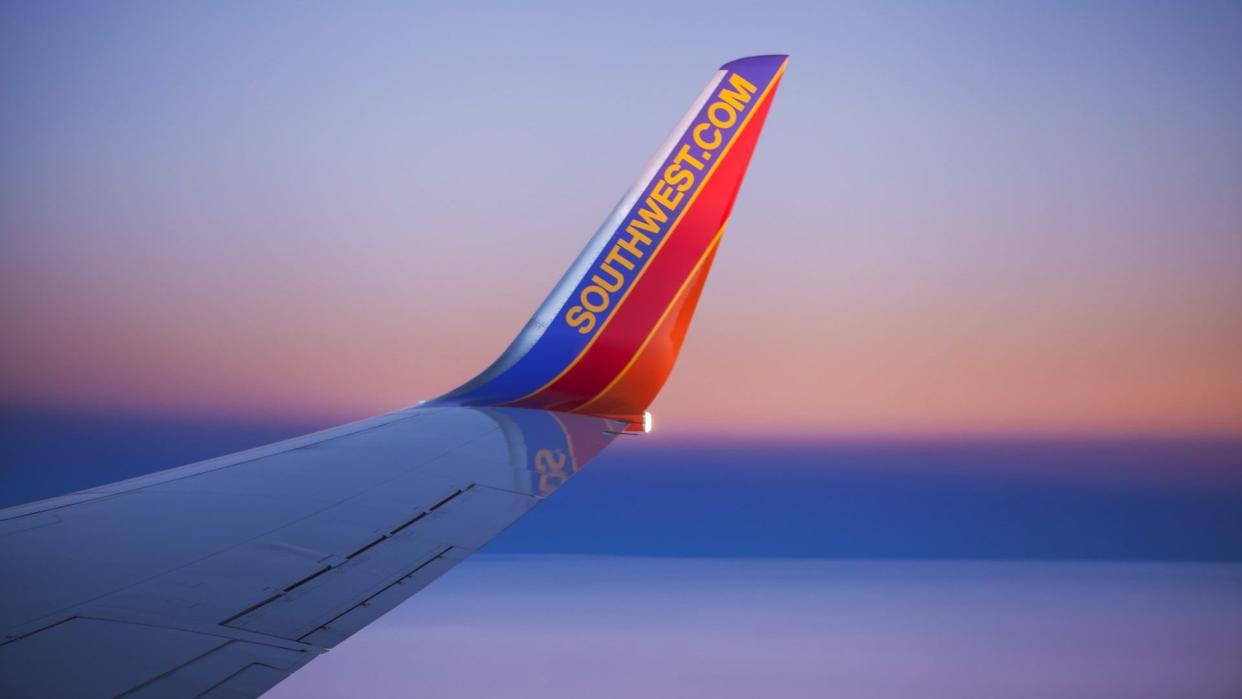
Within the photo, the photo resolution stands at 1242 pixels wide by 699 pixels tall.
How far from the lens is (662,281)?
274 cm

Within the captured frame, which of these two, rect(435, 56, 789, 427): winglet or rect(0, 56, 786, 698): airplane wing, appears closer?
rect(0, 56, 786, 698): airplane wing

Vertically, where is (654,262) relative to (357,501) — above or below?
above

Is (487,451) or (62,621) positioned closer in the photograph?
(62,621)

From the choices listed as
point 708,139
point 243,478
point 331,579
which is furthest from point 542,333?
point 331,579

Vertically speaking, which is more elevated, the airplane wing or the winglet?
the winglet

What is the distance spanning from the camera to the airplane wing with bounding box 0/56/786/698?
47.0 inches

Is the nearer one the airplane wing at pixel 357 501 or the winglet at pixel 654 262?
the airplane wing at pixel 357 501

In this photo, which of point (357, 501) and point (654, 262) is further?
point (654, 262)

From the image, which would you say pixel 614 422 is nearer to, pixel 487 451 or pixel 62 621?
pixel 487 451

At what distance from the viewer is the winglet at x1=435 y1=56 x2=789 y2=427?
8.96 feet

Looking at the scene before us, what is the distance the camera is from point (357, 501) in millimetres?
1959

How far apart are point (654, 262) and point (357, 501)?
1.13 metres

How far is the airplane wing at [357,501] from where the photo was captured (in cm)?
119

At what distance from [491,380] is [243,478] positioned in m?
1.01
